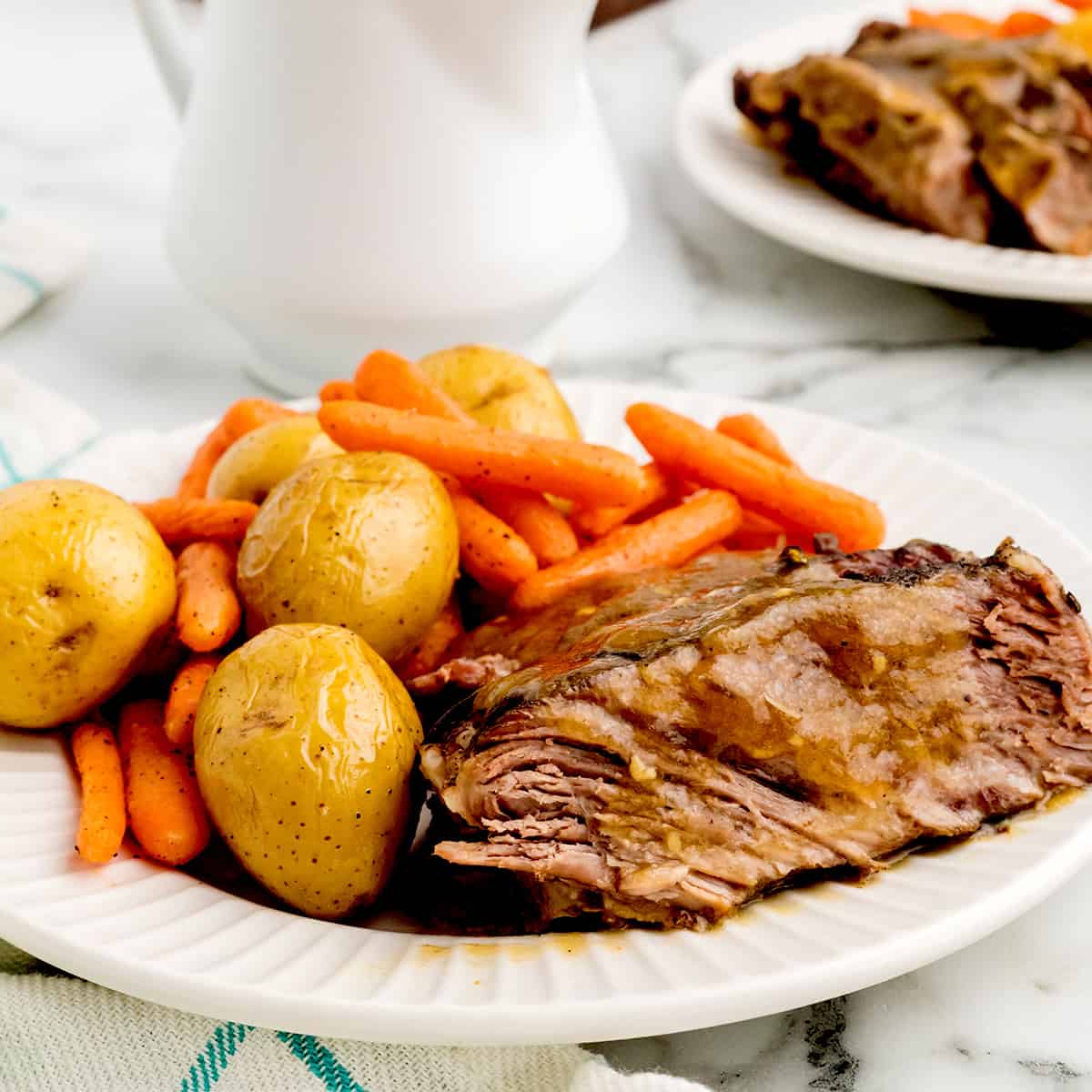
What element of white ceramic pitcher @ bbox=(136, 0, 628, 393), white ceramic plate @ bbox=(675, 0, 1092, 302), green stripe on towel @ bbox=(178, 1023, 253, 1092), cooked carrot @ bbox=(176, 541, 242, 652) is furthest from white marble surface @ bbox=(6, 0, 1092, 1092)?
cooked carrot @ bbox=(176, 541, 242, 652)

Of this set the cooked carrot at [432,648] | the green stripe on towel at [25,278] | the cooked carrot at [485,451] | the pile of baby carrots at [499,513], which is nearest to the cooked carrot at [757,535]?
the pile of baby carrots at [499,513]

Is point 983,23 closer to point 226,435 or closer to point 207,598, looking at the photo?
point 226,435

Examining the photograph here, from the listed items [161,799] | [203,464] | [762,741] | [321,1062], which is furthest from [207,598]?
[762,741]

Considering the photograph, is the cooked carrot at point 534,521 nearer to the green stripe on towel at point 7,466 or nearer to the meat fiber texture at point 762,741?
the meat fiber texture at point 762,741

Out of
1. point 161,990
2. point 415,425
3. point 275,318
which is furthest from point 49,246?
point 161,990

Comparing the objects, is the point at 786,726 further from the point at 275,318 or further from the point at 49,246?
the point at 49,246

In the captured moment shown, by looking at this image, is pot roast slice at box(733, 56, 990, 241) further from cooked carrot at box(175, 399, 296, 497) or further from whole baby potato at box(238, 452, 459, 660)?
whole baby potato at box(238, 452, 459, 660)
